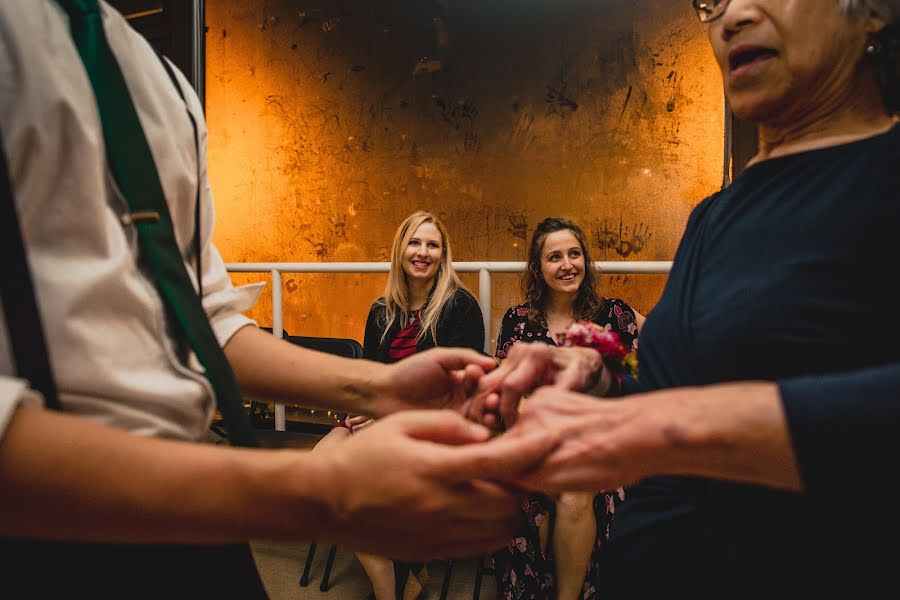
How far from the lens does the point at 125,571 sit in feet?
1.95

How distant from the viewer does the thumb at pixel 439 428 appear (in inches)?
24.0

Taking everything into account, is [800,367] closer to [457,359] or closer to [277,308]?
[457,359]

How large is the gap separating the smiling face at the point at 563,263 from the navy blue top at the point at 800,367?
68.0 inches

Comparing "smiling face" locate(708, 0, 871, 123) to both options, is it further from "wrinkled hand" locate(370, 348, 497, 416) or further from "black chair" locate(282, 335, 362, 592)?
"black chair" locate(282, 335, 362, 592)

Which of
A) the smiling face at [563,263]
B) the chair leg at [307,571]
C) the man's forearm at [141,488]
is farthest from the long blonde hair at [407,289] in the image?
the man's forearm at [141,488]

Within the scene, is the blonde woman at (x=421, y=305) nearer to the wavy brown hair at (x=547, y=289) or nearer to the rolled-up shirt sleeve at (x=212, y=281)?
the wavy brown hair at (x=547, y=289)

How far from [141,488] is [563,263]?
232cm

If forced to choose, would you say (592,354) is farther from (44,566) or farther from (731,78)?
(44,566)

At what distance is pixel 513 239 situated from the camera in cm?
396

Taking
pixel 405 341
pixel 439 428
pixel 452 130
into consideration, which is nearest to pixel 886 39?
pixel 439 428

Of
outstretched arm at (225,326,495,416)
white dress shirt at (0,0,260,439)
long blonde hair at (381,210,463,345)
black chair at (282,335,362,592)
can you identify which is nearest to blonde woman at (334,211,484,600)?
long blonde hair at (381,210,463,345)

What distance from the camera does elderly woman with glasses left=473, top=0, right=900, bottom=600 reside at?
58cm

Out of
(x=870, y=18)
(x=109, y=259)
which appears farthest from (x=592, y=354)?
(x=109, y=259)

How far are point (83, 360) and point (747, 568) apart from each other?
895 millimetres
